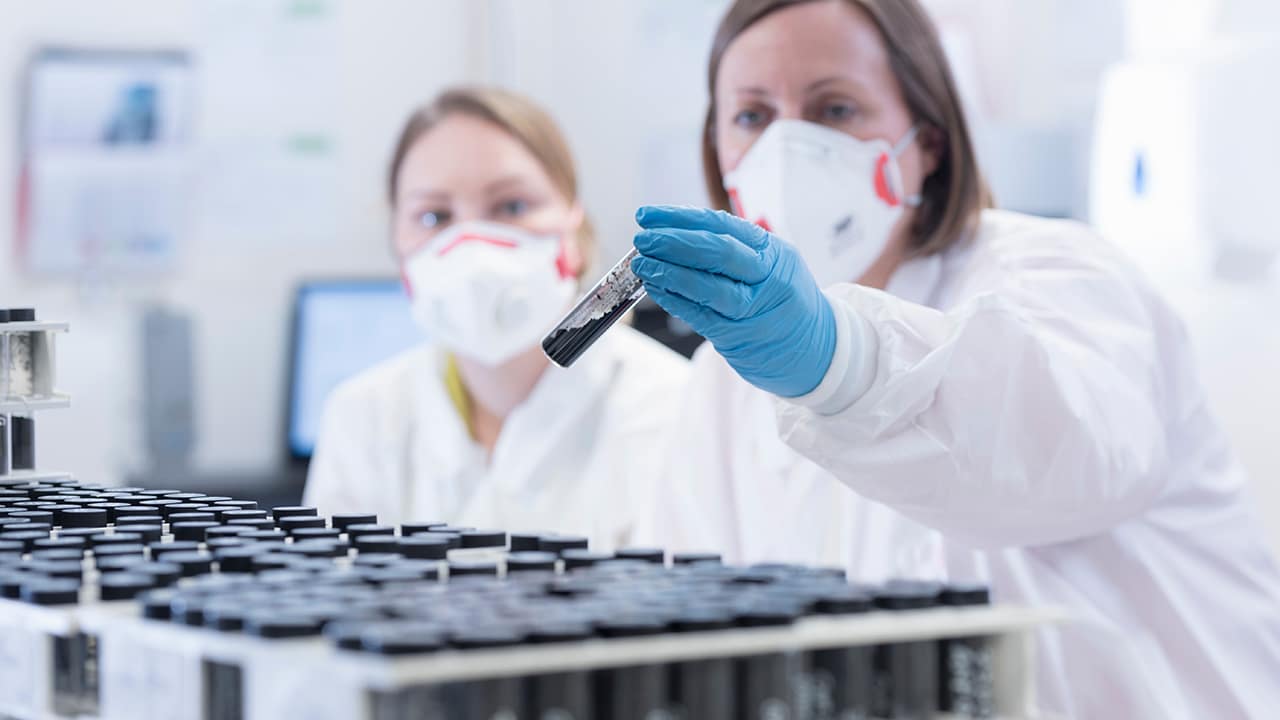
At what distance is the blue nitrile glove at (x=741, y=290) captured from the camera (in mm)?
1399

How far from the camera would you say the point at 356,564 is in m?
1.17

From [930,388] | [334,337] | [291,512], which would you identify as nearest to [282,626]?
[291,512]

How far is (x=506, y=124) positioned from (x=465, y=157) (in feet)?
0.33

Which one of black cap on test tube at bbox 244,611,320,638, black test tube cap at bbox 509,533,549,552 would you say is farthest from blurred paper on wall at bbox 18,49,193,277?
black cap on test tube at bbox 244,611,320,638

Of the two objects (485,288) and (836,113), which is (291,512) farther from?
(485,288)

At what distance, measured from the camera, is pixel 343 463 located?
2787 mm

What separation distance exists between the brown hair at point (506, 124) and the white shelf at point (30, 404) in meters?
1.28

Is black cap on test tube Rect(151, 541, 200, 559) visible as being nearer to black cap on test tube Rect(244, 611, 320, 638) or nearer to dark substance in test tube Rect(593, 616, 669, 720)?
black cap on test tube Rect(244, 611, 320, 638)

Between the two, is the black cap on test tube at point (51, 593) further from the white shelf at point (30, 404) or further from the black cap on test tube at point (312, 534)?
the white shelf at point (30, 404)

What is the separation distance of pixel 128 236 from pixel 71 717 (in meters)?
3.03

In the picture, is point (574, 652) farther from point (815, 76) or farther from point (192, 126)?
point (192, 126)

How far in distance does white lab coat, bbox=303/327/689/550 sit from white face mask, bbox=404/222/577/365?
104 mm

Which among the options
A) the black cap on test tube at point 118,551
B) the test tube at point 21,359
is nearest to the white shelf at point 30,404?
the test tube at point 21,359

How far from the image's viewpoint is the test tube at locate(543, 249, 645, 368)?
1.42 m
